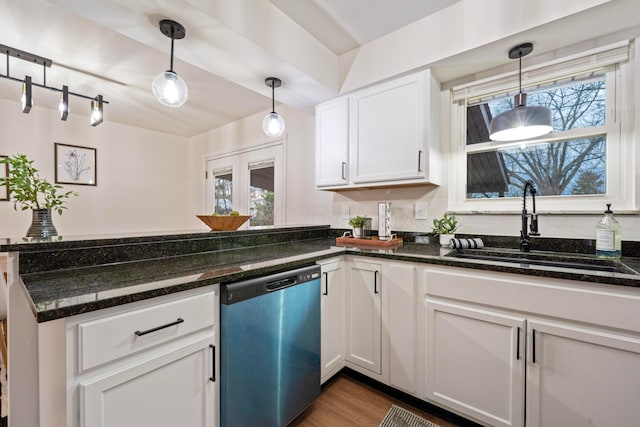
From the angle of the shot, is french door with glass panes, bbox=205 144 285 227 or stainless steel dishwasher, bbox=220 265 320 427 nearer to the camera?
stainless steel dishwasher, bbox=220 265 320 427

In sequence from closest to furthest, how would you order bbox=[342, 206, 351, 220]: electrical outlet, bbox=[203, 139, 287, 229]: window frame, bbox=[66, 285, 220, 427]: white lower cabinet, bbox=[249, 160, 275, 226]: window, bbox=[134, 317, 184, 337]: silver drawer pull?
bbox=[66, 285, 220, 427]: white lower cabinet
bbox=[134, 317, 184, 337]: silver drawer pull
bbox=[342, 206, 351, 220]: electrical outlet
bbox=[203, 139, 287, 229]: window frame
bbox=[249, 160, 275, 226]: window

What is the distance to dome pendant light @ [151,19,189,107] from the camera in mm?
1391

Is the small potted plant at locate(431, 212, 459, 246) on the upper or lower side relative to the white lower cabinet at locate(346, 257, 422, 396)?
upper

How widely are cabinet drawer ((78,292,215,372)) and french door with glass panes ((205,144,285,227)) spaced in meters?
2.12

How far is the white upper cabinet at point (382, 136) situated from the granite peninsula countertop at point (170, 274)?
0.63 m

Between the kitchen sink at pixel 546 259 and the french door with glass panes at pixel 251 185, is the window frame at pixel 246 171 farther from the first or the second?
the kitchen sink at pixel 546 259

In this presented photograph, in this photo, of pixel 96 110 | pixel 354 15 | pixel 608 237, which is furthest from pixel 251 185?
pixel 608 237

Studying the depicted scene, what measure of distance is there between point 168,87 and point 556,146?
2329mm

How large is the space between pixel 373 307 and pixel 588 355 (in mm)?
964

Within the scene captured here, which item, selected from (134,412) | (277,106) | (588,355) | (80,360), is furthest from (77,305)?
(277,106)

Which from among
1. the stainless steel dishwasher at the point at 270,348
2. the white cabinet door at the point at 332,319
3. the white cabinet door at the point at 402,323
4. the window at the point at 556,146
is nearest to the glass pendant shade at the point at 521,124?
the window at the point at 556,146

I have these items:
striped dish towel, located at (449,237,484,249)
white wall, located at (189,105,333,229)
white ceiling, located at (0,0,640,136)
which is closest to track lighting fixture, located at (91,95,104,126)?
white ceiling, located at (0,0,640,136)

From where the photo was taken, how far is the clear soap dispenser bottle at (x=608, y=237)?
1.41 metres

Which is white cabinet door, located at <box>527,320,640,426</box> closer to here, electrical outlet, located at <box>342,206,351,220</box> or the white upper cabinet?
the white upper cabinet
